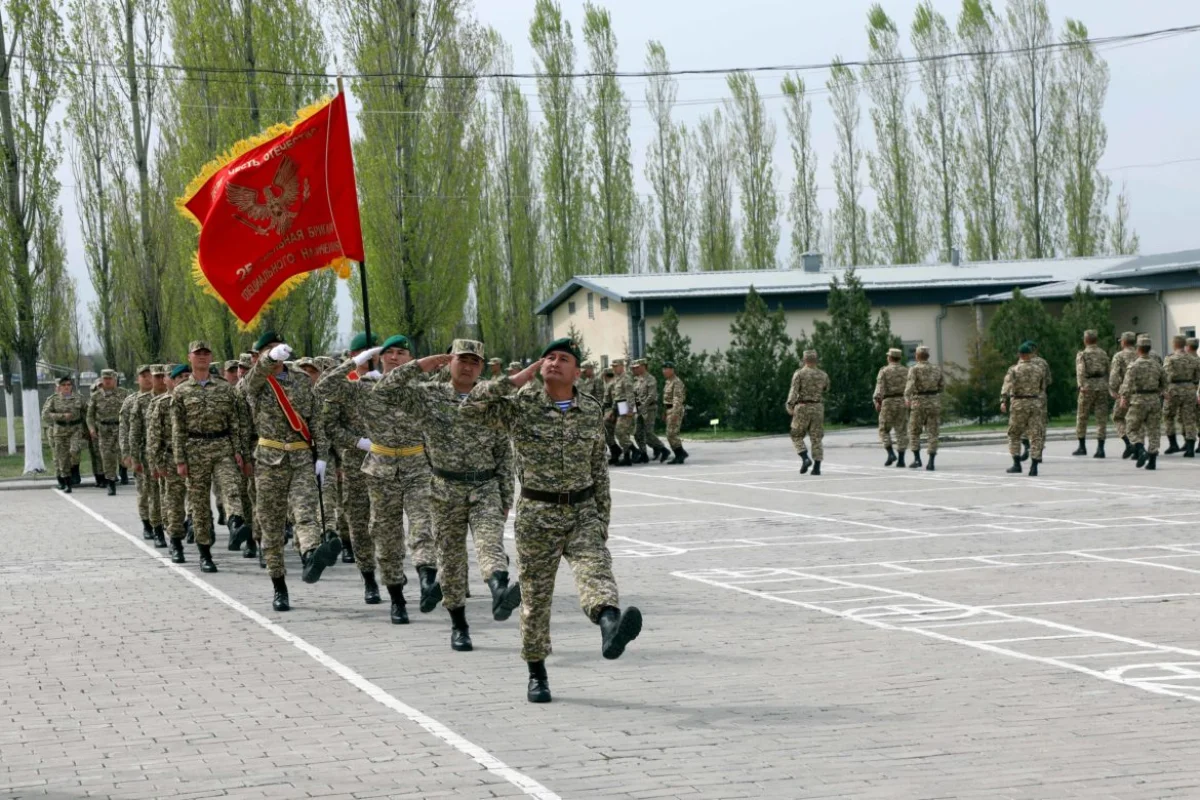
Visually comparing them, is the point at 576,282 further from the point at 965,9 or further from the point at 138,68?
the point at 965,9

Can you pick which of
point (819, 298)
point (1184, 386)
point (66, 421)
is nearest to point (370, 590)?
point (1184, 386)

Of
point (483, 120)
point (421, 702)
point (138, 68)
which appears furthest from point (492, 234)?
point (421, 702)

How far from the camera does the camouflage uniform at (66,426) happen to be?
98.0ft

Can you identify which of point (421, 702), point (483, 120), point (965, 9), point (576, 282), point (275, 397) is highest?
point (965, 9)

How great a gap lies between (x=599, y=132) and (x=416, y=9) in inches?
813

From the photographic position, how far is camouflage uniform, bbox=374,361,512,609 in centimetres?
1016

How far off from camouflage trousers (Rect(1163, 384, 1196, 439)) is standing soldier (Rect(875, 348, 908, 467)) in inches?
170

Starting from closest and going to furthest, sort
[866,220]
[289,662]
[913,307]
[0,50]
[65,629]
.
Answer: [289,662] → [65,629] → [0,50] → [913,307] → [866,220]

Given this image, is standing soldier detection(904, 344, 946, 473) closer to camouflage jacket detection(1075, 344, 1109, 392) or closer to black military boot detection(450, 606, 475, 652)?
camouflage jacket detection(1075, 344, 1109, 392)

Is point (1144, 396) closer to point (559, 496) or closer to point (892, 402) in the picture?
point (892, 402)

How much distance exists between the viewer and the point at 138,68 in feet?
151

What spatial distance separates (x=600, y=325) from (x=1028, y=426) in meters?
30.1

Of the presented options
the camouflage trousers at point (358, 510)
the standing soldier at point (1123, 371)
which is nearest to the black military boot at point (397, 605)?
the camouflage trousers at point (358, 510)

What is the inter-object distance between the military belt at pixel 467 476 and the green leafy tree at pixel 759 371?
31.7 meters
